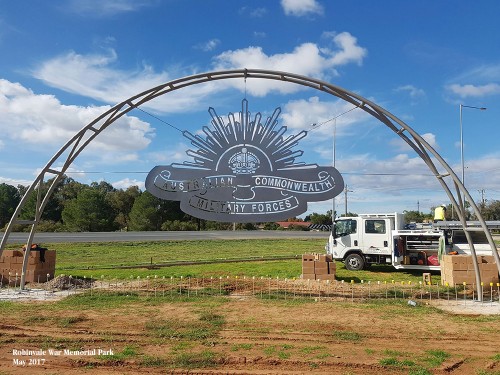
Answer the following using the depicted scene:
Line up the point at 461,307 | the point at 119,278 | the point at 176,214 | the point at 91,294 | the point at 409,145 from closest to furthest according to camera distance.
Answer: the point at 461,307 < the point at 409,145 < the point at 91,294 < the point at 119,278 < the point at 176,214

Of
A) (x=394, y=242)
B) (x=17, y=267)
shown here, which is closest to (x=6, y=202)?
(x=17, y=267)

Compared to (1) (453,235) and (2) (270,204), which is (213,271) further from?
(1) (453,235)

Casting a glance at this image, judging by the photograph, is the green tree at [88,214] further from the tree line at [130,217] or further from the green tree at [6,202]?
the green tree at [6,202]

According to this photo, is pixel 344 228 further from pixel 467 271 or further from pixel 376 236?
pixel 467 271

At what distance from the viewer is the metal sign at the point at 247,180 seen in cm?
1262

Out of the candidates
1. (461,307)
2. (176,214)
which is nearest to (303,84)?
(461,307)

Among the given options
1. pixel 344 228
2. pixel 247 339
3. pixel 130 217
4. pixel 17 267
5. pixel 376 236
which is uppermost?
pixel 130 217

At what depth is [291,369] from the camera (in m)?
6.57

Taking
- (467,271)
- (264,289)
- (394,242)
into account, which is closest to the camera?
(467,271)

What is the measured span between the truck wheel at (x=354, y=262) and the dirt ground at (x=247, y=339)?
7.13m

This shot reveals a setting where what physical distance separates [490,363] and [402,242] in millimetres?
11622

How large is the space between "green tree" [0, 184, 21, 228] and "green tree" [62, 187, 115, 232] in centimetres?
2208

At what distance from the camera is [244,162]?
12.7m

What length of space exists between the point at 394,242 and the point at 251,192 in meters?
8.53
